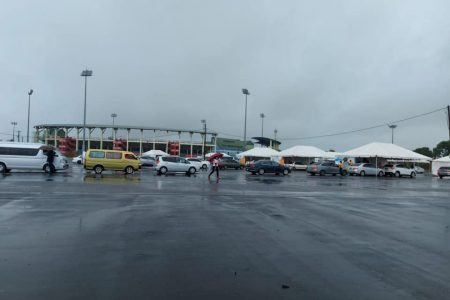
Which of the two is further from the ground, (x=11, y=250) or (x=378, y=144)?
(x=378, y=144)

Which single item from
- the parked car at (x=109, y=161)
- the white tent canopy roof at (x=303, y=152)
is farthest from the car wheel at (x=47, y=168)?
the white tent canopy roof at (x=303, y=152)

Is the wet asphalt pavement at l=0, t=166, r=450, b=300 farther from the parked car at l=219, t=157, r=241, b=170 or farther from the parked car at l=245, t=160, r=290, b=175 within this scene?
the parked car at l=219, t=157, r=241, b=170

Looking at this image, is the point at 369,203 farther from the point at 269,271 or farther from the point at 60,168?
the point at 60,168

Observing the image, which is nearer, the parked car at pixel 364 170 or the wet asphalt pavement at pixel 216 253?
the wet asphalt pavement at pixel 216 253

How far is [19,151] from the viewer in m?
28.0

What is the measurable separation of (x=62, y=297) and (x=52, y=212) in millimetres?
6593

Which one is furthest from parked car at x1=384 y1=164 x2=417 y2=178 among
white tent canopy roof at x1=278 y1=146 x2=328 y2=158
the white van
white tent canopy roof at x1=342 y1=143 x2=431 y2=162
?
the white van

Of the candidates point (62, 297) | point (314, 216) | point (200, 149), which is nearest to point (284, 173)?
point (314, 216)

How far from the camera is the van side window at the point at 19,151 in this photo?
27.6m

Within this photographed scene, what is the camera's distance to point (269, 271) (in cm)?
567

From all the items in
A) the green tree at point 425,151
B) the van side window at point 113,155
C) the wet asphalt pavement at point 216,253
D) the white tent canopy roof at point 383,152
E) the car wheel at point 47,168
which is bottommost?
the wet asphalt pavement at point 216,253

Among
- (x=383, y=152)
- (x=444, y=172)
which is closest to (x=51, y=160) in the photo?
(x=383, y=152)

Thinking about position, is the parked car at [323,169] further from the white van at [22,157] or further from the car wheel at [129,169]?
the white van at [22,157]

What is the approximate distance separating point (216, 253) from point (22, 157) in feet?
83.8
